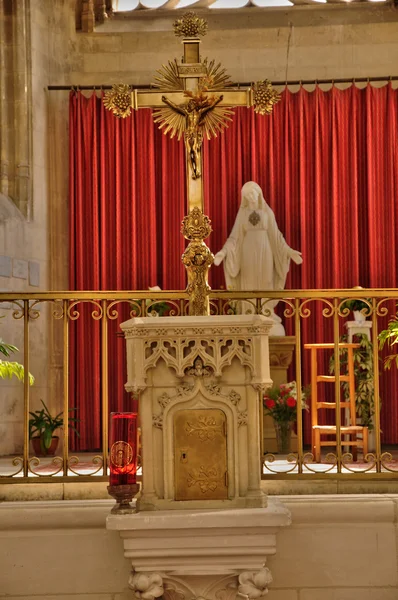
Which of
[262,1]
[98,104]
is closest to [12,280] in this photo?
[98,104]

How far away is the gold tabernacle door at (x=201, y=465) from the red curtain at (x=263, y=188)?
560 cm

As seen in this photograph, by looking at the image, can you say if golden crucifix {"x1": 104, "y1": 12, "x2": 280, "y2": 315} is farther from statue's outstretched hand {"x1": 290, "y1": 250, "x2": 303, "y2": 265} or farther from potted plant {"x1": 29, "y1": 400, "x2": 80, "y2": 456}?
statue's outstretched hand {"x1": 290, "y1": 250, "x2": 303, "y2": 265}

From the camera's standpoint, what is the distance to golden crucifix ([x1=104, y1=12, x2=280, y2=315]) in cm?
496

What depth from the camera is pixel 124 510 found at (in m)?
4.40

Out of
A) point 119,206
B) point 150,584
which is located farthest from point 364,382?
point 150,584

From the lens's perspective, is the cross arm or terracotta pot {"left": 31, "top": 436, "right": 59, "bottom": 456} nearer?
the cross arm

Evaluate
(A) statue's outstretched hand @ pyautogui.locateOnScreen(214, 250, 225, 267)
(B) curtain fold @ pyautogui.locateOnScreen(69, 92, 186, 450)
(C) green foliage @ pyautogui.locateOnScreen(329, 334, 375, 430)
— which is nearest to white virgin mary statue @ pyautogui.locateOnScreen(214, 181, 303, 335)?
(A) statue's outstretched hand @ pyautogui.locateOnScreen(214, 250, 225, 267)

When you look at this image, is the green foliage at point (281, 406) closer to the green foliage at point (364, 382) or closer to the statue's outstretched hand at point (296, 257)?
the green foliage at point (364, 382)

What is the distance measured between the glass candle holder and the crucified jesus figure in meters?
1.42

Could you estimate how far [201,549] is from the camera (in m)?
4.36

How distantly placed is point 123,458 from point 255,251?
512cm

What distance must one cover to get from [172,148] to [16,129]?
169 centimetres

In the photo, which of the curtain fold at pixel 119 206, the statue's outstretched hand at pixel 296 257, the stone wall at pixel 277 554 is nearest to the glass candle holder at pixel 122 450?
the stone wall at pixel 277 554

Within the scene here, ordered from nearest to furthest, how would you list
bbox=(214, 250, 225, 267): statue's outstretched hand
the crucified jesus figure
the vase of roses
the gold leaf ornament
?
the crucified jesus figure → the gold leaf ornament → the vase of roses → bbox=(214, 250, 225, 267): statue's outstretched hand
